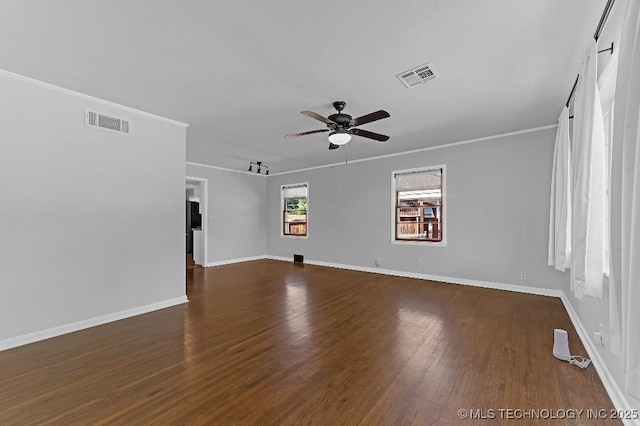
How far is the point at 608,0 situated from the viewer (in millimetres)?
1718

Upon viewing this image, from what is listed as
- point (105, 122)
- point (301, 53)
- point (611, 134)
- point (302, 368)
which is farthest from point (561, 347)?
point (105, 122)

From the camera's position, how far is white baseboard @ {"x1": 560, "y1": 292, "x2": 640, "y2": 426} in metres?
1.74

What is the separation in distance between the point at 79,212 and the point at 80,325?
4.23 feet

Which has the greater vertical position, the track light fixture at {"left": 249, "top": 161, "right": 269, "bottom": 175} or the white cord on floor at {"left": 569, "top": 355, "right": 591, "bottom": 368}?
the track light fixture at {"left": 249, "top": 161, "right": 269, "bottom": 175}

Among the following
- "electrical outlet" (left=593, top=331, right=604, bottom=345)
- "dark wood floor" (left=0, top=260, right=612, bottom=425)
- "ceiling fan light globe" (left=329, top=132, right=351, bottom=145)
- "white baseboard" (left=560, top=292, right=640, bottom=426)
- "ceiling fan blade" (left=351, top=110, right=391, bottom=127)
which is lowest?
"dark wood floor" (left=0, top=260, right=612, bottom=425)

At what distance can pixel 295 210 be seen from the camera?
826cm

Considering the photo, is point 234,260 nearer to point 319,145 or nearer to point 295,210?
point 295,210

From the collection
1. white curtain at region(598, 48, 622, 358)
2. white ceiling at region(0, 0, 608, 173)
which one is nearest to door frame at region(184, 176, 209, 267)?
white ceiling at region(0, 0, 608, 173)

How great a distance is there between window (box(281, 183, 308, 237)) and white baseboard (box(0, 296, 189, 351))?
4.46m

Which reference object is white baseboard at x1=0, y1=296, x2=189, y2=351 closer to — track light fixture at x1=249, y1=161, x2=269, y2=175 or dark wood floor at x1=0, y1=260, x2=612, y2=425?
dark wood floor at x1=0, y1=260, x2=612, y2=425

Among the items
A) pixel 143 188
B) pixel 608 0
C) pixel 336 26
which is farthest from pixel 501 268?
pixel 143 188

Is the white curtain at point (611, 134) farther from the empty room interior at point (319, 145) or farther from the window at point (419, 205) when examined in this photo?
the window at point (419, 205)

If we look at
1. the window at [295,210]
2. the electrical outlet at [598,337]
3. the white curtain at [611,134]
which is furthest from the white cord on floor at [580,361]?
the window at [295,210]

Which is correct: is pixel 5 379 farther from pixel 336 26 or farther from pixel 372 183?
pixel 372 183
